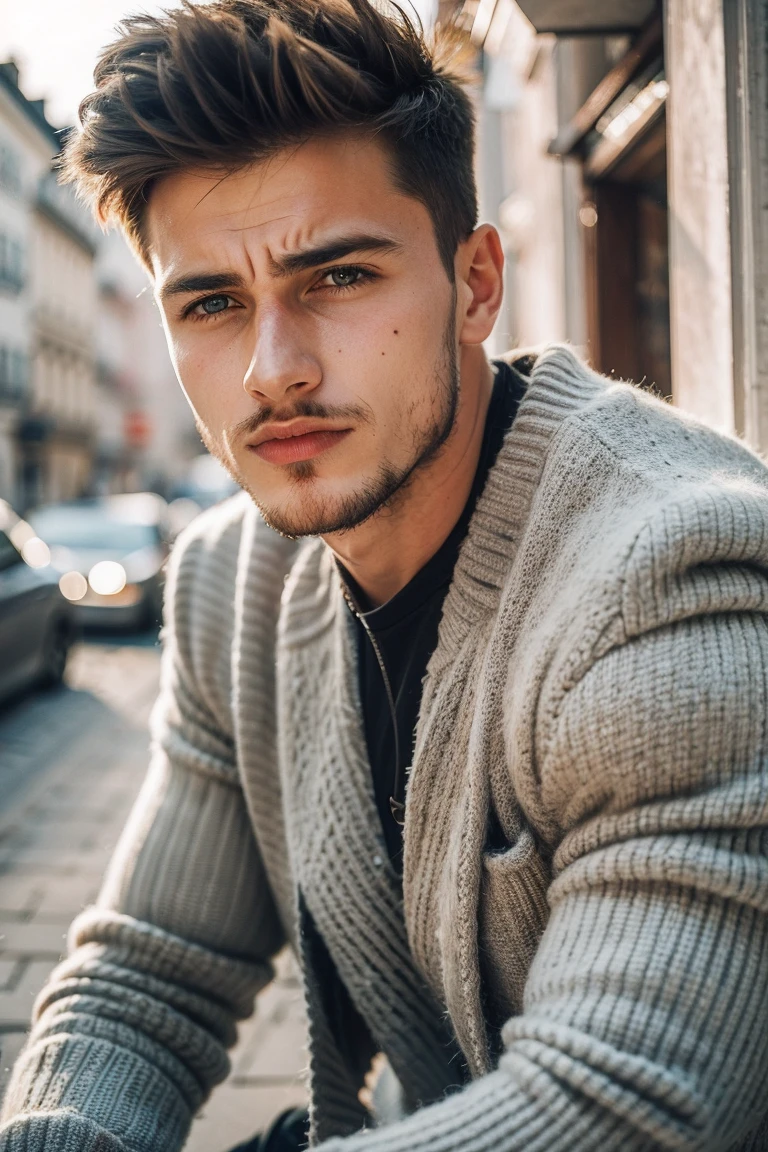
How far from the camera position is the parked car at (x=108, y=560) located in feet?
39.0

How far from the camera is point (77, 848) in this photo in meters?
4.98

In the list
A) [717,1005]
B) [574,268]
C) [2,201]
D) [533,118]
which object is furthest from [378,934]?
[2,201]

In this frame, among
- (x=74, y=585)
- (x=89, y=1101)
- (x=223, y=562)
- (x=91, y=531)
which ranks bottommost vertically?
(x=74, y=585)

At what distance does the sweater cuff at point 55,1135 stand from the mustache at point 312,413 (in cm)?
110

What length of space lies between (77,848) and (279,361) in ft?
12.9

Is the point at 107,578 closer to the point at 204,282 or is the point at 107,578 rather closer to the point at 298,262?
the point at 204,282

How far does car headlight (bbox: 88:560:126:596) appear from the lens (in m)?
11.9

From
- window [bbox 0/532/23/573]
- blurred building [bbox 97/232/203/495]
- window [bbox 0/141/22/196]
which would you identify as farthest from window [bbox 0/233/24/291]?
window [bbox 0/532/23/573]

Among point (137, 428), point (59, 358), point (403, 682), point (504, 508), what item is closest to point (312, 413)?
point (504, 508)

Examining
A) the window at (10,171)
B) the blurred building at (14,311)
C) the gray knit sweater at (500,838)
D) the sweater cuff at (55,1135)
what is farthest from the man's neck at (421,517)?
the blurred building at (14,311)

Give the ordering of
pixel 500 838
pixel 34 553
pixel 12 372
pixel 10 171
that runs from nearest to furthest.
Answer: pixel 500 838 < pixel 34 553 < pixel 10 171 < pixel 12 372

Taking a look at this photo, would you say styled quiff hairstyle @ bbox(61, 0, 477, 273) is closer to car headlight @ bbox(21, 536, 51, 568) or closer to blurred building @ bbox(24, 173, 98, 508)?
car headlight @ bbox(21, 536, 51, 568)

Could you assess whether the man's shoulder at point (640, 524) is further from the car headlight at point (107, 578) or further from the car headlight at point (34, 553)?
the car headlight at point (107, 578)

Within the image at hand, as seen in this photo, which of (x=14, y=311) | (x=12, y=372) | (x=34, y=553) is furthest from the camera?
(x=12, y=372)
